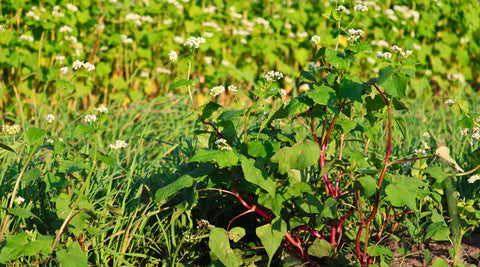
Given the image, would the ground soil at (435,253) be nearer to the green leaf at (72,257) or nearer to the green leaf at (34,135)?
the green leaf at (72,257)

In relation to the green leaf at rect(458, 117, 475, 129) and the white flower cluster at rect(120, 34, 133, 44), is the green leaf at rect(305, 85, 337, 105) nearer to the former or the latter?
the green leaf at rect(458, 117, 475, 129)

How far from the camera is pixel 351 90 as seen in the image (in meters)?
1.65

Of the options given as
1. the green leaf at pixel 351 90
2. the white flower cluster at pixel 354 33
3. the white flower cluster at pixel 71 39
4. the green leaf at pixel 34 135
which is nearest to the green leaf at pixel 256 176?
the green leaf at pixel 351 90

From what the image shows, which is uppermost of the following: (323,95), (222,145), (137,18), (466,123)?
(323,95)

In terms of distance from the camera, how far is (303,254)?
194 centimetres

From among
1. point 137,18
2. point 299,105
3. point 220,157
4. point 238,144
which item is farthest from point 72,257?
point 137,18

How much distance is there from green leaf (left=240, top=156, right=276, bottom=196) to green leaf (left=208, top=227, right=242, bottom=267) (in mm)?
260

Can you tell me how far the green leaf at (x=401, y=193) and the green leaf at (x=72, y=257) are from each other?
3.17 ft

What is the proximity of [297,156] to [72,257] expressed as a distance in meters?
0.78

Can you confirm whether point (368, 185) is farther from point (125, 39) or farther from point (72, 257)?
point (125, 39)

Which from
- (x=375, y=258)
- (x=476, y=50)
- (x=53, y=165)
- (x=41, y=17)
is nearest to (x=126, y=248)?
(x=53, y=165)

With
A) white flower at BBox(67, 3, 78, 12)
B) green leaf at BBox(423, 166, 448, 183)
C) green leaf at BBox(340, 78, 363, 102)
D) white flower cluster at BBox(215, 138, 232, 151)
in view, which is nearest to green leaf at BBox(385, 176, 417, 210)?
green leaf at BBox(423, 166, 448, 183)

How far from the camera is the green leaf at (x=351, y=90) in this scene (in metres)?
1.63

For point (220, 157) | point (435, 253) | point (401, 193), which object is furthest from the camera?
point (435, 253)
